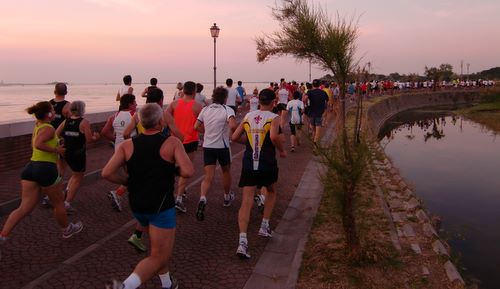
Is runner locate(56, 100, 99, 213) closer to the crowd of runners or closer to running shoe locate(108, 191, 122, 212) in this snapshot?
the crowd of runners

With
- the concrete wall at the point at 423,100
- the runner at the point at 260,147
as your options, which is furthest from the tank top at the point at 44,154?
the concrete wall at the point at 423,100

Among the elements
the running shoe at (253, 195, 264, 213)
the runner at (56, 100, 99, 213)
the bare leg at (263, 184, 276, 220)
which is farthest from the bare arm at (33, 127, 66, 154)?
the running shoe at (253, 195, 264, 213)

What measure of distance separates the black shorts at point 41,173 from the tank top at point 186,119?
2078 mm

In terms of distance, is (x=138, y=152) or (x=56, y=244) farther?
(x=56, y=244)

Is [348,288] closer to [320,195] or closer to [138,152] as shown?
[138,152]

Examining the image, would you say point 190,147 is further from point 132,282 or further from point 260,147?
point 132,282

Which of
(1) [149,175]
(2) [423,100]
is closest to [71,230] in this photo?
(1) [149,175]

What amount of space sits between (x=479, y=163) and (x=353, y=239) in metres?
14.0

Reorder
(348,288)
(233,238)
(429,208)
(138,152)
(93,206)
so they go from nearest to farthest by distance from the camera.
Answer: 1. (138,152)
2. (348,288)
3. (233,238)
4. (93,206)
5. (429,208)

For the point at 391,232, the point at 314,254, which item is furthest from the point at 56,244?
the point at 391,232

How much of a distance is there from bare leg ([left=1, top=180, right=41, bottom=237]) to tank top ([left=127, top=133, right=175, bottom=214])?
1903 mm

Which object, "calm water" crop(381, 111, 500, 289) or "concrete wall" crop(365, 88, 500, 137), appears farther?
"concrete wall" crop(365, 88, 500, 137)

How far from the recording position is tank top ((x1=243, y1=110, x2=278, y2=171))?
15.8ft

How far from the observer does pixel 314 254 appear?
465cm
